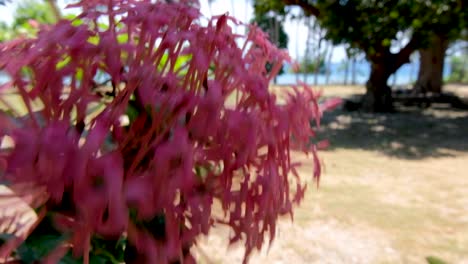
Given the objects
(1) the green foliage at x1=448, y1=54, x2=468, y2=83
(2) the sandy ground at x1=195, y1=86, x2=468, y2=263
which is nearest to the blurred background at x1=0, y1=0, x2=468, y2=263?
(2) the sandy ground at x1=195, y1=86, x2=468, y2=263

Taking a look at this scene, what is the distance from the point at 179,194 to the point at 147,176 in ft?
0.21

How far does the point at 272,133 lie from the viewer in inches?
A: 20.4

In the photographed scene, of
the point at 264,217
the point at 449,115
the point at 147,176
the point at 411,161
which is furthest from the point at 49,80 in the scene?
the point at 449,115

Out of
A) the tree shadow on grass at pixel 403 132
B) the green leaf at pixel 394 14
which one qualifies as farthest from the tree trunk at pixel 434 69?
the green leaf at pixel 394 14

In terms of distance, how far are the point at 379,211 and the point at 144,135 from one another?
2888 millimetres

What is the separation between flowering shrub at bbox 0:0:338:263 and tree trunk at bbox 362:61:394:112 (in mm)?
9157

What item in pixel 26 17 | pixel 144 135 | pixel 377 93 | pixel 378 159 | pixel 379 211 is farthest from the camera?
pixel 377 93

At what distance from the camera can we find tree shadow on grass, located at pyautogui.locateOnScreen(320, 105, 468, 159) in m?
5.86

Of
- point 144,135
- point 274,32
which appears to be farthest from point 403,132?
point 144,135

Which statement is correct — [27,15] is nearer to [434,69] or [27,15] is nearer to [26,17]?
[26,17]

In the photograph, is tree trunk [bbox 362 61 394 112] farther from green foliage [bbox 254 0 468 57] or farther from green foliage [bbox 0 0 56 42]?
green foliage [bbox 0 0 56 42]

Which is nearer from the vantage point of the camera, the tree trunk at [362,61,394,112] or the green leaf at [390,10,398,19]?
the green leaf at [390,10,398,19]

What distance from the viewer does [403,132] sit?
283 inches

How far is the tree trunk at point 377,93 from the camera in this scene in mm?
9219
